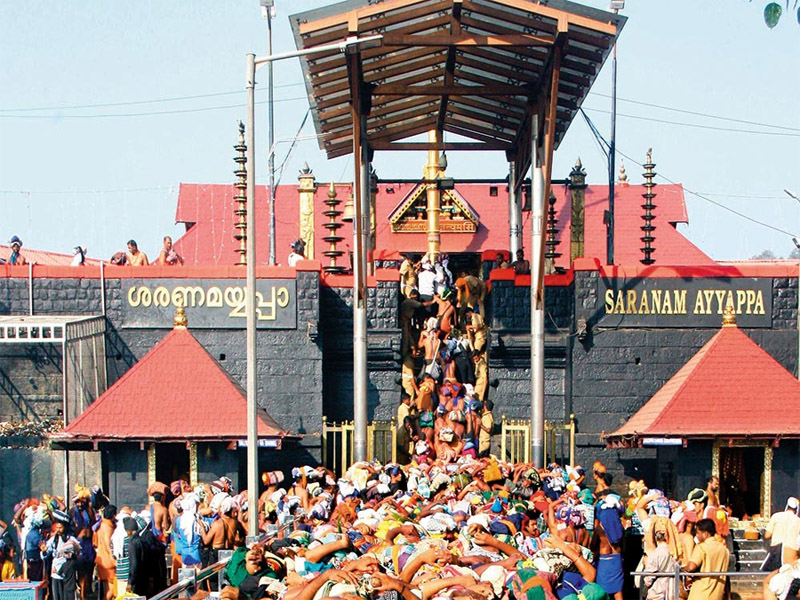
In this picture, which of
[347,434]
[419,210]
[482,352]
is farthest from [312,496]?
[419,210]

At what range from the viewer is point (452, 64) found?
92.6 ft

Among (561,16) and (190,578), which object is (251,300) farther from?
(561,16)

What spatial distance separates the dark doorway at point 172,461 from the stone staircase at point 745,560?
10016mm

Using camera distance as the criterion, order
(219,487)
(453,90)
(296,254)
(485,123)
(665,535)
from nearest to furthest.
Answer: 1. (665,535)
2. (219,487)
3. (453,90)
4. (485,123)
5. (296,254)

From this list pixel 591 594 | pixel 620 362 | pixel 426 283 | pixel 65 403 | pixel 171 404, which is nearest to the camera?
pixel 591 594

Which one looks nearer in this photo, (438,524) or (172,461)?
(438,524)

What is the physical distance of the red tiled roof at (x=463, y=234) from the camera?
150ft

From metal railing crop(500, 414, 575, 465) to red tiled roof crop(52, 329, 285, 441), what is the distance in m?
4.55

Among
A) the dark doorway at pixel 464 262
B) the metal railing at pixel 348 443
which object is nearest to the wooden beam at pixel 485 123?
the dark doorway at pixel 464 262


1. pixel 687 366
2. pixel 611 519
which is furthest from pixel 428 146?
pixel 611 519

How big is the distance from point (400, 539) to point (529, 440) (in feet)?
39.6

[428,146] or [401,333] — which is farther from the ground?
[428,146]

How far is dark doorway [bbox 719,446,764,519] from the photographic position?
26.8m

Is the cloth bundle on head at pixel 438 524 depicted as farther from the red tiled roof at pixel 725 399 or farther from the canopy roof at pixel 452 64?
the red tiled roof at pixel 725 399
